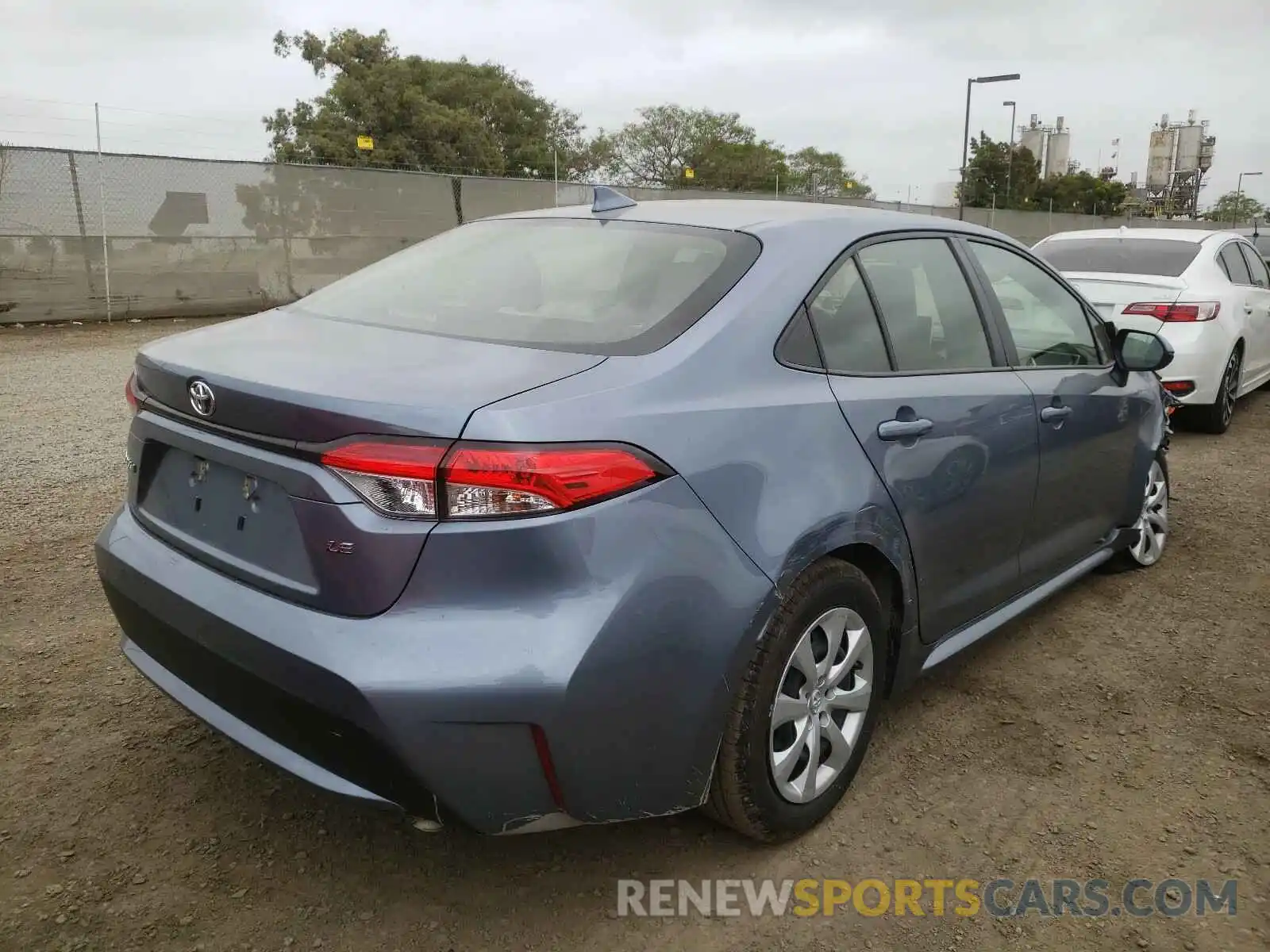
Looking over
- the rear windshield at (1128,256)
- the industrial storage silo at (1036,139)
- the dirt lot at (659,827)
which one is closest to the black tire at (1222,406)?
the rear windshield at (1128,256)

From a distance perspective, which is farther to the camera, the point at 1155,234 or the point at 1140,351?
the point at 1155,234

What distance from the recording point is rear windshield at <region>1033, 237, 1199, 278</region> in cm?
730

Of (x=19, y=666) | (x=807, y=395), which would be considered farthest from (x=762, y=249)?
(x=19, y=666)

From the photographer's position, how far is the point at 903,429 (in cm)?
264

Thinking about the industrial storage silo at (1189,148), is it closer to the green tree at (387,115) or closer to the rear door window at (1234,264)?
the green tree at (387,115)

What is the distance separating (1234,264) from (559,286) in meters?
7.29

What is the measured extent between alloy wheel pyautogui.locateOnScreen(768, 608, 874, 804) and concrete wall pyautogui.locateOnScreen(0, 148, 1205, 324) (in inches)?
521

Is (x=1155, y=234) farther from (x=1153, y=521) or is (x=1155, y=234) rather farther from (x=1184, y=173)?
(x=1184, y=173)

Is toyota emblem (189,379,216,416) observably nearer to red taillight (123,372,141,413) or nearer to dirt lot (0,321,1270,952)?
red taillight (123,372,141,413)

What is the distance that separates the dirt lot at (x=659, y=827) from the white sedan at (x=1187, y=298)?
366cm

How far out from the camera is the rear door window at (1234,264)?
25.0 ft

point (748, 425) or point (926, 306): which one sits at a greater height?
point (926, 306)

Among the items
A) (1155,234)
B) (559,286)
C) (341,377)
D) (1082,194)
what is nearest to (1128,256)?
(1155,234)

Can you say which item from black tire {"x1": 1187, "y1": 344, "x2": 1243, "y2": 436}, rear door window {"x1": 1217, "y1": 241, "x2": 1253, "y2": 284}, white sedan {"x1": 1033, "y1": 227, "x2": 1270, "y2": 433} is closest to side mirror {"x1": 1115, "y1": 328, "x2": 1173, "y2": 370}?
white sedan {"x1": 1033, "y1": 227, "x2": 1270, "y2": 433}
